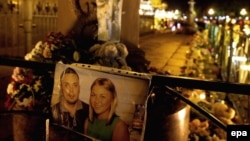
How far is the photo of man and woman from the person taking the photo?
2955mm

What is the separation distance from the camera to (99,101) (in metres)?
3.04

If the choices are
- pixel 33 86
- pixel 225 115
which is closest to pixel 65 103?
pixel 33 86

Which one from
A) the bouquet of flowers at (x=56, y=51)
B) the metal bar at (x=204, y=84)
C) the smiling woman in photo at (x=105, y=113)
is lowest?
the smiling woman in photo at (x=105, y=113)

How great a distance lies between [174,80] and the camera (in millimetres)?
3115

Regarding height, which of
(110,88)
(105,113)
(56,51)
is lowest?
(105,113)

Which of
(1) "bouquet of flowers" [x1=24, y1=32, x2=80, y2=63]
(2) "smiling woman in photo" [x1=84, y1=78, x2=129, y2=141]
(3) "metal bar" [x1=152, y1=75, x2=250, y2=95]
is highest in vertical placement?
(1) "bouquet of flowers" [x1=24, y1=32, x2=80, y2=63]

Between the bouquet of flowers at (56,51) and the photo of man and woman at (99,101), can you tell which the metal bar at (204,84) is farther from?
the bouquet of flowers at (56,51)

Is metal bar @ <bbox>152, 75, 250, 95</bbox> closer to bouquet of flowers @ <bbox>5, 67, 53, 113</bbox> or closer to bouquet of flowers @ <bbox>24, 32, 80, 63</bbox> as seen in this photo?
bouquet of flowers @ <bbox>24, 32, 80, 63</bbox>

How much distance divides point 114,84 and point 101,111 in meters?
0.21

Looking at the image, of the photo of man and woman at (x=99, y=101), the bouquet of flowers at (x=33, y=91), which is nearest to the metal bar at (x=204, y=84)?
the photo of man and woman at (x=99, y=101)

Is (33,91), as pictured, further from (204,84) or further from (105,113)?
(204,84)

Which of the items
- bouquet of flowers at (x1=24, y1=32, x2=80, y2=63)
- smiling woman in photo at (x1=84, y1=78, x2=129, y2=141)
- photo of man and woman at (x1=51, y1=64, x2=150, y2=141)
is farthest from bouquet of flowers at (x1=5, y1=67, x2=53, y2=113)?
smiling woman in photo at (x1=84, y1=78, x2=129, y2=141)

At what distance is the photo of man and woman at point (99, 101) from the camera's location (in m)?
2.96

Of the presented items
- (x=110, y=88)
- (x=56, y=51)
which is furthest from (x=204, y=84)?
(x=56, y=51)
